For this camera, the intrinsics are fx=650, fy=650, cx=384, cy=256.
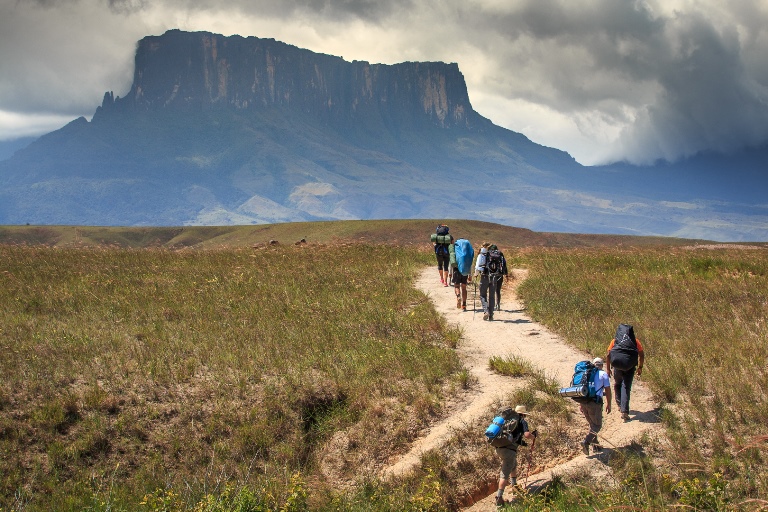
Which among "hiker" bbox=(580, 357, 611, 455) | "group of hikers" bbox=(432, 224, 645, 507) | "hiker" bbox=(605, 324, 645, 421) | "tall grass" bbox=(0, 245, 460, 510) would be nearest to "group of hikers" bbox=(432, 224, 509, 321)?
"tall grass" bbox=(0, 245, 460, 510)

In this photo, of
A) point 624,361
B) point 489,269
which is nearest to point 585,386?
point 624,361

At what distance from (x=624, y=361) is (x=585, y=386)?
4.54 feet

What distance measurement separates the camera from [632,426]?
1116cm

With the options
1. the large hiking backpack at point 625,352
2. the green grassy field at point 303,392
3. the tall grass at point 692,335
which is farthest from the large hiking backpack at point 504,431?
the large hiking backpack at point 625,352

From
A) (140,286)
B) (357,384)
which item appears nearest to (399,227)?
(140,286)

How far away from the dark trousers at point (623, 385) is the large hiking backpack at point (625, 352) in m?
0.20

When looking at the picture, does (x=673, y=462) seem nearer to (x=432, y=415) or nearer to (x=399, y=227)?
(x=432, y=415)

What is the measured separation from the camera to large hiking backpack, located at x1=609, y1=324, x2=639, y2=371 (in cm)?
1102

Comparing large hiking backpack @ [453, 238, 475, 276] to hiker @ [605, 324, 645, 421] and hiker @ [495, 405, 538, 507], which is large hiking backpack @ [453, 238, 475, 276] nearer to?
hiker @ [605, 324, 645, 421]

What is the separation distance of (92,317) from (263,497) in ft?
31.7

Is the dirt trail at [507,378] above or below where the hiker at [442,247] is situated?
below

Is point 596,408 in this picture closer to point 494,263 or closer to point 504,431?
point 504,431

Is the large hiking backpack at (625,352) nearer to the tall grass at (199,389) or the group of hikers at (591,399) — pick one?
the group of hikers at (591,399)

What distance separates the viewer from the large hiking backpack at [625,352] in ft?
36.2
